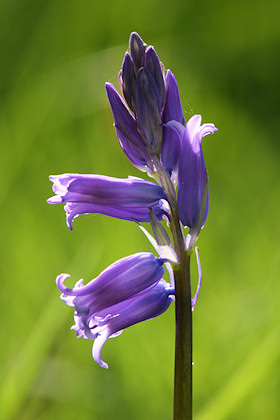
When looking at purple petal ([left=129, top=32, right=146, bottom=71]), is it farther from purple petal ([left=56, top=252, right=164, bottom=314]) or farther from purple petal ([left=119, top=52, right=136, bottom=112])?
purple petal ([left=56, top=252, right=164, bottom=314])

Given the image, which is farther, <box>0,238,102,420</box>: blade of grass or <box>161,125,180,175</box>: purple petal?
<box>0,238,102,420</box>: blade of grass

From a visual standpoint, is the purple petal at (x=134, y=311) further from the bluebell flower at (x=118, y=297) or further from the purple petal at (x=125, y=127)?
the purple petal at (x=125, y=127)

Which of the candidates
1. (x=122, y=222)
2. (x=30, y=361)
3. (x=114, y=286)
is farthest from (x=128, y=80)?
(x=122, y=222)

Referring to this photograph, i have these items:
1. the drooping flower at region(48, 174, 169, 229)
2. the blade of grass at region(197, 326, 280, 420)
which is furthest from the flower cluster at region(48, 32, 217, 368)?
the blade of grass at region(197, 326, 280, 420)

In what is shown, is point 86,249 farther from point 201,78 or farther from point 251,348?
point 201,78

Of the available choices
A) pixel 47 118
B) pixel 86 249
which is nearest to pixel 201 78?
pixel 47 118

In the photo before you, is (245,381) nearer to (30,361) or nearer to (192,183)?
(30,361)

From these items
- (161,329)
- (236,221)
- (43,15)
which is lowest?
(161,329)

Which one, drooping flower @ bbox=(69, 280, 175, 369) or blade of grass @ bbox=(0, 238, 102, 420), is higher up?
drooping flower @ bbox=(69, 280, 175, 369)
